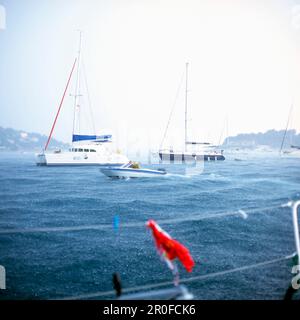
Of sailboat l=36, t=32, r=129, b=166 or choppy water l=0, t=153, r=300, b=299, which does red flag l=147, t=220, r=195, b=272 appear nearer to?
choppy water l=0, t=153, r=300, b=299

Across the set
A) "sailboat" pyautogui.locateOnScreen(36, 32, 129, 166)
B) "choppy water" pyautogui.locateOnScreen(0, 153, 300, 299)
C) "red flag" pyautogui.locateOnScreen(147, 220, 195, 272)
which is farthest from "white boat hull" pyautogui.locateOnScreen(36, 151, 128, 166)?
"red flag" pyautogui.locateOnScreen(147, 220, 195, 272)

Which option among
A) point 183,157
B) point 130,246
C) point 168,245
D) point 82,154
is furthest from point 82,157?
point 168,245

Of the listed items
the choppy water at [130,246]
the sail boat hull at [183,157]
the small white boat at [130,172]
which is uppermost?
the sail boat hull at [183,157]

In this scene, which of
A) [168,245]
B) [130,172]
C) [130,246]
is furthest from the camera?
[130,172]

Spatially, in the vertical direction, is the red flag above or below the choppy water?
above

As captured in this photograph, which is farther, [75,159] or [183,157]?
[183,157]

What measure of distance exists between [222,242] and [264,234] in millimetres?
1636

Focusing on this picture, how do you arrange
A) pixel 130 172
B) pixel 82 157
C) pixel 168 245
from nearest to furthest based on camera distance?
pixel 168 245 < pixel 130 172 < pixel 82 157

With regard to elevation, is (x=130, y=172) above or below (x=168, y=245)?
below

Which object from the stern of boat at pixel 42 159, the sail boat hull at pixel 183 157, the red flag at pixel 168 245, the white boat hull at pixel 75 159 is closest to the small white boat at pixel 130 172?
the white boat hull at pixel 75 159

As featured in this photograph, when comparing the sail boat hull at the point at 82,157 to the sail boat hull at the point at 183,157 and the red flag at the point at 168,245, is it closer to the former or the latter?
the sail boat hull at the point at 183,157

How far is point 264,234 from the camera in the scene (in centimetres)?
744

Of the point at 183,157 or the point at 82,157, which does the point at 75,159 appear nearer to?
the point at 82,157
